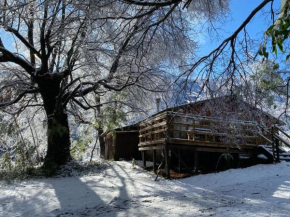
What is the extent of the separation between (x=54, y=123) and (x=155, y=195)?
620cm

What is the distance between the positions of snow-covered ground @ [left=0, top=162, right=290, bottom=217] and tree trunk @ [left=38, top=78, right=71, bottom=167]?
1.97m

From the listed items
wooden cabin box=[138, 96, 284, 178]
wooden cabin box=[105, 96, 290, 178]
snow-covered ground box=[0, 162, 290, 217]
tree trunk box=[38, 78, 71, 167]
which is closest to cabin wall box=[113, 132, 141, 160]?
wooden cabin box=[105, 96, 290, 178]

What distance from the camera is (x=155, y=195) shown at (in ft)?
25.9

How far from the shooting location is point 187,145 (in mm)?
10930

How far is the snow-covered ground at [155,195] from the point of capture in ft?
19.8

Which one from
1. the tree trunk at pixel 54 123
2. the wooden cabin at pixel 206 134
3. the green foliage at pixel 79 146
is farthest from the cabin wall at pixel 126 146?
the tree trunk at pixel 54 123

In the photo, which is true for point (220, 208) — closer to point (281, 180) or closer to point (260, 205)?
point (260, 205)

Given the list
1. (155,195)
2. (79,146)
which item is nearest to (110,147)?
(79,146)

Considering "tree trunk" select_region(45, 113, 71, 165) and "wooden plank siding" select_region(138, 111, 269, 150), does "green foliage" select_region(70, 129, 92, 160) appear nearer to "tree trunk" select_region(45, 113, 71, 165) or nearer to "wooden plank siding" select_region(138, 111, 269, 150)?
"tree trunk" select_region(45, 113, 71, 165)

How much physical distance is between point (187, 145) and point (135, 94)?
4.22m

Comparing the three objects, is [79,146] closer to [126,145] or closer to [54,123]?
[126,145]

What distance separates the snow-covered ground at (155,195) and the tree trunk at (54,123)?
1968 millimetres

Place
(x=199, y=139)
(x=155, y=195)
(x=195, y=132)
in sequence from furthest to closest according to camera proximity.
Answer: (x=199, y=139), (x=195, y=132), (x=155, y=195)

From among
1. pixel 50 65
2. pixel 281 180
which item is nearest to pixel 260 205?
pixel 281 180
